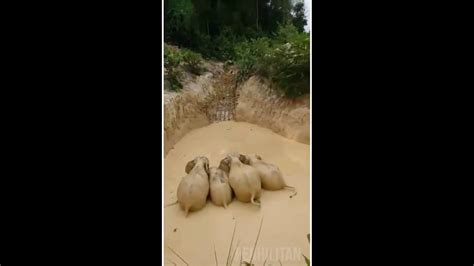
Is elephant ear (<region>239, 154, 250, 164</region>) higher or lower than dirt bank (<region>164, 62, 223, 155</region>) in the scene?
lower

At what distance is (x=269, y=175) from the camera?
181 cm

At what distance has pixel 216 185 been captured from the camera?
1776mm

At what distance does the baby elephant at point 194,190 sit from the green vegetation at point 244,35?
0.30 metres

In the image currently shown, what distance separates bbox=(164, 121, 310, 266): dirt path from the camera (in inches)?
69.9

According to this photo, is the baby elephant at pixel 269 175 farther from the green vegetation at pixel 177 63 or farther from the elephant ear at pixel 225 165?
the green vegetation at pixel 177 63

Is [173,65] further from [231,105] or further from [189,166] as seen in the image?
[189,166]

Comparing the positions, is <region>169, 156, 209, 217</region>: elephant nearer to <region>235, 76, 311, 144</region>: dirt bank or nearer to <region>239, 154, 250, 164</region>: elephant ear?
<region>239, 154, 250, 164</region>: elephant ear

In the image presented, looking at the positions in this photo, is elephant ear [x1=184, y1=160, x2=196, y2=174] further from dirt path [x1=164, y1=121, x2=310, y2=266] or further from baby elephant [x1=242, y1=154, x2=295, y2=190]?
baby elephant [x1=242, y1=154, x2=295, y2=190]

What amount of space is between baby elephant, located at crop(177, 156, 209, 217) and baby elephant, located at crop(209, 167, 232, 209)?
0.07 ft

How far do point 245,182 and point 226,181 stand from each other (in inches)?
2.5

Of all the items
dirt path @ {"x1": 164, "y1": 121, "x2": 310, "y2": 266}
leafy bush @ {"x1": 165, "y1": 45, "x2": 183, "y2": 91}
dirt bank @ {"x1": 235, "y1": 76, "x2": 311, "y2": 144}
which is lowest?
dirt path @ {"x1": 164, "y1": 121, "x2": 310, "y2": 266}

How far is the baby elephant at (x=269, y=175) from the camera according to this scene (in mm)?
1806

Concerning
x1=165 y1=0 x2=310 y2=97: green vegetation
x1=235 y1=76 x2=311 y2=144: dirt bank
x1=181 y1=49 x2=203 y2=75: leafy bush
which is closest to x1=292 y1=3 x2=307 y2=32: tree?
x1=165 y1=0 x2=310 y2=97: green vegetation
